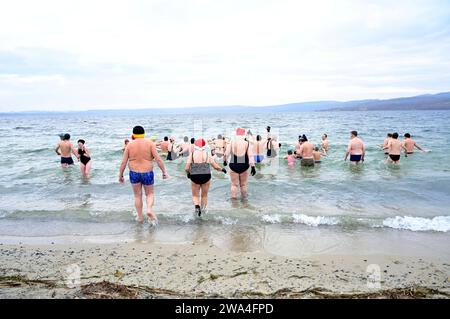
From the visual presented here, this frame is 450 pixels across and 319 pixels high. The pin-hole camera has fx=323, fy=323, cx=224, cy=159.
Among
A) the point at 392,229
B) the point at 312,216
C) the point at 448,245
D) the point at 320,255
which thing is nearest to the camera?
the point at 320,255

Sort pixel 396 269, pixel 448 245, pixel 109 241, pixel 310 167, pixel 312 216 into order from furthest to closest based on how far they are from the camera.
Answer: pixel 310 167
pixel 312 216
pixel 109 241
pixel 448 245
pixel 396 269

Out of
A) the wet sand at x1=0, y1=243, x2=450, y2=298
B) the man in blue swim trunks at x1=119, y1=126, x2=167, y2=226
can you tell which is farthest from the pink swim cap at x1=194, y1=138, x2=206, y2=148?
the wet sand at x1=0, y1=243, x2=450, y2=298

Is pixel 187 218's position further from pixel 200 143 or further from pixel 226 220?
pixel 200 143

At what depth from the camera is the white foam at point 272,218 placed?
6105mm

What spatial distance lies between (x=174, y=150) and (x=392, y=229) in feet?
35.5

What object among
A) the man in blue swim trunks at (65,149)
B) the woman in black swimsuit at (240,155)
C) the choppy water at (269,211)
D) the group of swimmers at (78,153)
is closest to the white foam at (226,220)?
the choppy water at (269,211)

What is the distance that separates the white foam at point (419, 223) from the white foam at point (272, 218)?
190 cm

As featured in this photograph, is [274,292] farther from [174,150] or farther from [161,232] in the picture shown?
[174,150]

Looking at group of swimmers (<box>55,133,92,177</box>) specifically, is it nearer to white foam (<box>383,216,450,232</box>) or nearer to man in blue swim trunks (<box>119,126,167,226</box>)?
man in blue swim trunks (<box>119,126,167,226</box>)

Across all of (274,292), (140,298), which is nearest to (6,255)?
(140,298)

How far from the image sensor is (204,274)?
3.81 metres

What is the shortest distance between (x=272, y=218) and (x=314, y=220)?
2.56 ft

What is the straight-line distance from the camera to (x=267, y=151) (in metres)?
14.3

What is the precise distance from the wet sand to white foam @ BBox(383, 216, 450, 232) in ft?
4.82
